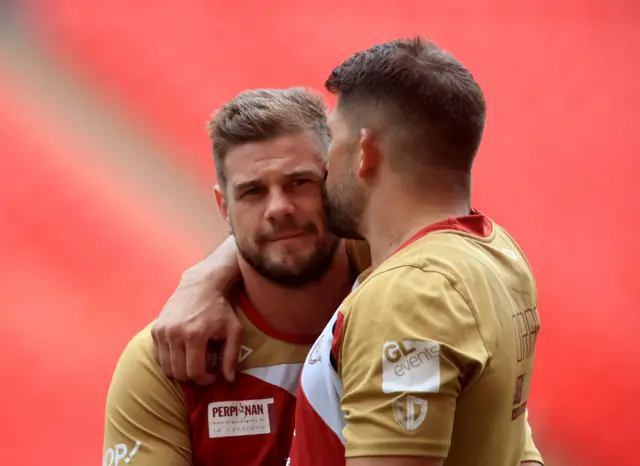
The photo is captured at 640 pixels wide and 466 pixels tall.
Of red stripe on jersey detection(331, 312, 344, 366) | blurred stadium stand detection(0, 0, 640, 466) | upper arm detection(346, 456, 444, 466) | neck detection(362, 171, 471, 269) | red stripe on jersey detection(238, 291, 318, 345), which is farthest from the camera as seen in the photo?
blurred stadium stand detection(0, 0, 640, 466)

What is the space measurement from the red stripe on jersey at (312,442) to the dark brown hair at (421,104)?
385mm

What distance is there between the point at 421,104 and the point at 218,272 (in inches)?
25.8

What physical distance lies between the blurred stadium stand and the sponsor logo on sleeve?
1.81m

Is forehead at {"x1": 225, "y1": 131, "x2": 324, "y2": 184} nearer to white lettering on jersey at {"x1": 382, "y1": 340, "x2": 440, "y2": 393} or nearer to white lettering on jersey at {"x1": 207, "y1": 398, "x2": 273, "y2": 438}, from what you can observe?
white lettering on jersey at {"x1": 207, "y1": 398, "x2": 273, "y2": 438}

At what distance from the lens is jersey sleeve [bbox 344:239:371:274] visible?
1.60 meters

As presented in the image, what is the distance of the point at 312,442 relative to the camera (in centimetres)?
107

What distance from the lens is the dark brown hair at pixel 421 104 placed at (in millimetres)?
1140

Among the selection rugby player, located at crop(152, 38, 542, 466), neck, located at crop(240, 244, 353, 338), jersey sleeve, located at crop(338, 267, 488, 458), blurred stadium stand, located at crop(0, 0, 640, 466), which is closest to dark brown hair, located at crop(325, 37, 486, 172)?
rugby player, located at crop(152, 38, 542, 466)

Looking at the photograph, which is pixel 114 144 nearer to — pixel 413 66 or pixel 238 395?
pixel 238 395

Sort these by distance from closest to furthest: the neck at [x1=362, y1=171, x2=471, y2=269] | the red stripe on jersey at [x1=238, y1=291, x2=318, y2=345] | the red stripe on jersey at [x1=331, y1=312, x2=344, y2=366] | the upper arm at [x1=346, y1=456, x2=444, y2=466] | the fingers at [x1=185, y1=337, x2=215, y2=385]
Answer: the upper arm at [x1=346, y1=456, x2=444, y2=466] → the red stripe on jersey at [x1=331, y1=312, x2=344, y2=366] → the neck at [x1=362, y1=171, x2=471, y2=269] → the fingers at [x1=185, y1=337, x2=215, y2=385] → the red stripe on jersey at [x1=238, y1=291, x2=318, y2=345]

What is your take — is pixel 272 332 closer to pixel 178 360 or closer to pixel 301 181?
pixel 178 360

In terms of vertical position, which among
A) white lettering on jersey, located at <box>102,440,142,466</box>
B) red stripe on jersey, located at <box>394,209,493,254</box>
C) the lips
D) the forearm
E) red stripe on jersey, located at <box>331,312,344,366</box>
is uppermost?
the lips

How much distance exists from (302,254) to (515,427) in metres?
0.51

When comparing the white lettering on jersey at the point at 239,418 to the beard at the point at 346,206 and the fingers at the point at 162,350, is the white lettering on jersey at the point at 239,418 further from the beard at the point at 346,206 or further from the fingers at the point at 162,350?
the beard at the point at 346,206
